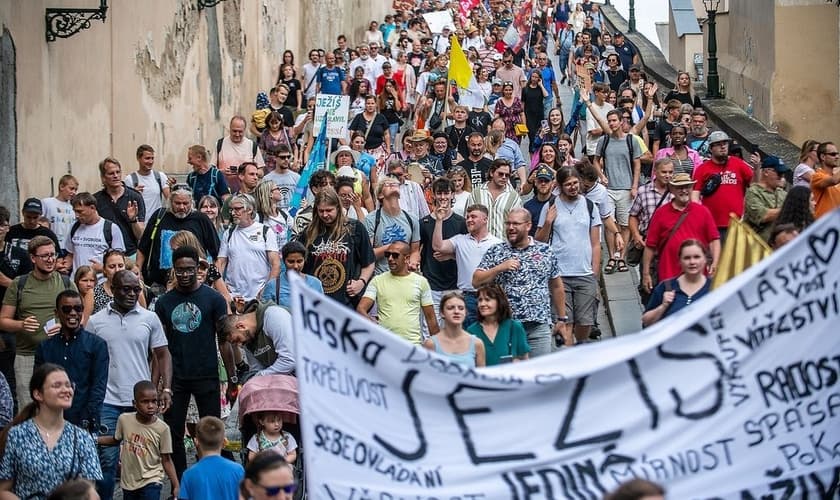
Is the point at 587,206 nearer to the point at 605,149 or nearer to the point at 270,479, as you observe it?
the point at 605,149

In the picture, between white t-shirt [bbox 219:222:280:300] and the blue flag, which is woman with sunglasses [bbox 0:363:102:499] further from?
the blue flag

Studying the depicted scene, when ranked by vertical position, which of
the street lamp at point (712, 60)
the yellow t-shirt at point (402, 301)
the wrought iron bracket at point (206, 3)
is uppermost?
the wrought iron bracket at point (206, 3)

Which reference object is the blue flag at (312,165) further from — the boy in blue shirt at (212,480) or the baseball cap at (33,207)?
the boy in blue shirt at (212,480)

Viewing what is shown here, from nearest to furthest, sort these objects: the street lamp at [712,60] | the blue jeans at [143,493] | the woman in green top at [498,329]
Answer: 1. the blue jeans at [143,493]
2. the woman in green top at [498,329]
3. the street lamp at [712,60]

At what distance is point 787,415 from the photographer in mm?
7199

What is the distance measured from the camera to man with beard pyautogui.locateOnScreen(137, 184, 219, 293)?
13188 millimetres

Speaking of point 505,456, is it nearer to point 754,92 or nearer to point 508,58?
point 508,58

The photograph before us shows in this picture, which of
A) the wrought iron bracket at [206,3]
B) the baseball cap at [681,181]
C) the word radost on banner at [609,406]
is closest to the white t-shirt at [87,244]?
the baseball cap at [681,181]

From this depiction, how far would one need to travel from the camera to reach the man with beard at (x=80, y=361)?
10453 mm

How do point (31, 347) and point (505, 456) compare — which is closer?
point (505, 456)

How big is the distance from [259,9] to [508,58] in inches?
218

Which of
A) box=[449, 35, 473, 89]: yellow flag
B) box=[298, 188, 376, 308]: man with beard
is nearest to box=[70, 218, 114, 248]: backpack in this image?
box=[298, 188, 376, 308]: man with beard

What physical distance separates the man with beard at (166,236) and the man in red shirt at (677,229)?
3313mm

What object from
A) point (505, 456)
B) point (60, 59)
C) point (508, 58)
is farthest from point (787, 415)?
point (508, 58)
